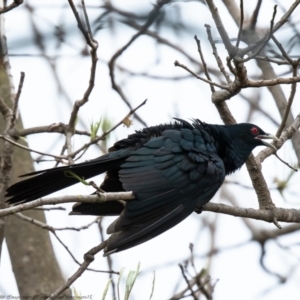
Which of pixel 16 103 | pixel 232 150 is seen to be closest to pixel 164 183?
pixel 232 150

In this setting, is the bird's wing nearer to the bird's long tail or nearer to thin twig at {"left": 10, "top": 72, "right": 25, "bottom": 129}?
the bird's long tail

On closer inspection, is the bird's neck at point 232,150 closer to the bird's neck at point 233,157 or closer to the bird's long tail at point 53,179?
the bird's neck at point 233,157

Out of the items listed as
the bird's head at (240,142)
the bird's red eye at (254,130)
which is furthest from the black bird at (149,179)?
the bird's red eye at (254,130)

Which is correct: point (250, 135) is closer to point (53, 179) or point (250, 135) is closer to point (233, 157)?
point (233, 157)

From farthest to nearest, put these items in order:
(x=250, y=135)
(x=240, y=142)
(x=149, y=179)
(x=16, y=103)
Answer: (x=250, y=135), (x=240, y=142), (x=149, y=179), (x=16, y=103)

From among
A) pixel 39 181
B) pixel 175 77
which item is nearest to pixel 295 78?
pixel 39 181

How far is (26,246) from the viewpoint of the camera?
5105 mm

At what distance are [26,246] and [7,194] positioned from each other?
1.20 m

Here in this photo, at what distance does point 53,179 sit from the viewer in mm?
4227

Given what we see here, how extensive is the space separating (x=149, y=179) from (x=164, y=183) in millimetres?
137

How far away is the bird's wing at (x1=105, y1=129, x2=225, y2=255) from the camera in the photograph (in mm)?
3959

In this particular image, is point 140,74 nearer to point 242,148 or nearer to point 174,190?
point 242,148

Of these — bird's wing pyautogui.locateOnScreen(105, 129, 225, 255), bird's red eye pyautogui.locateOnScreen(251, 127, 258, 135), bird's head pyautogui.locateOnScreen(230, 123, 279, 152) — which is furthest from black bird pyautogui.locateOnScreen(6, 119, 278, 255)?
bird's red eye pyautogui.locateOnScreen(251, 127, 258, 135)

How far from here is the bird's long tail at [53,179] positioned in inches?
160
